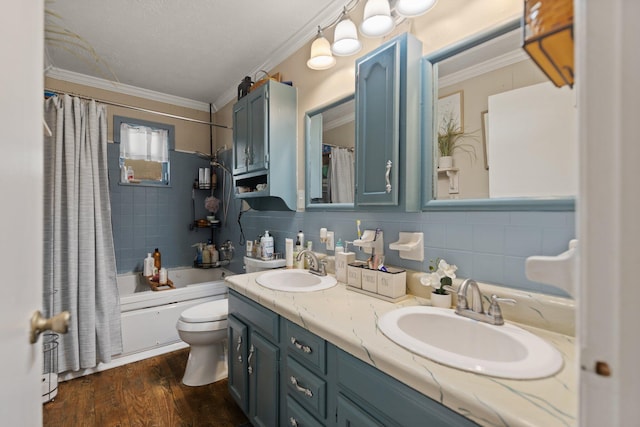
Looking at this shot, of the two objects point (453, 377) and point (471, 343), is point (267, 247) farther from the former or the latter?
point (453, 377)

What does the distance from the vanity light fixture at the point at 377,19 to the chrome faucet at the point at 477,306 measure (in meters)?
1.19

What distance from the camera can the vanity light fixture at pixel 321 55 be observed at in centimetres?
177

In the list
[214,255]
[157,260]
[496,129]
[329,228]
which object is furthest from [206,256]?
[496,129]

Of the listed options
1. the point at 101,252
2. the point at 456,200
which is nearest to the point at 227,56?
the point at 101,252

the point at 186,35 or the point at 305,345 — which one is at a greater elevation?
the point at 186,35

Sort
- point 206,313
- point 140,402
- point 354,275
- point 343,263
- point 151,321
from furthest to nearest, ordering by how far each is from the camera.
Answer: point 151,321 < point 206,313 < point 140,402 < point 343,263 < point 354,275

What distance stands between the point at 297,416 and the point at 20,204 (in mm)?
1165

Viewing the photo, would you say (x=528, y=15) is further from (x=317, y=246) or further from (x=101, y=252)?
(x=101, y=252)

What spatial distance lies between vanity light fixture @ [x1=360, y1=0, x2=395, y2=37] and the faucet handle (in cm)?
126

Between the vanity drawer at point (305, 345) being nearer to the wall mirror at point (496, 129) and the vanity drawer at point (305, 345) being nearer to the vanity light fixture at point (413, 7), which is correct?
the wall mirror at point (496, 129)

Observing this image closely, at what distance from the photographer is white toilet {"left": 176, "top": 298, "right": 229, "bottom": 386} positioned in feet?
6.59

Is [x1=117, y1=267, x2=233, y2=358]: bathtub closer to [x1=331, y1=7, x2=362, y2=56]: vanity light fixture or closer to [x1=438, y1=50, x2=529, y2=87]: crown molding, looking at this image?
[x1=331, y1=7, x2=362, y2=56]: vanity light fixture

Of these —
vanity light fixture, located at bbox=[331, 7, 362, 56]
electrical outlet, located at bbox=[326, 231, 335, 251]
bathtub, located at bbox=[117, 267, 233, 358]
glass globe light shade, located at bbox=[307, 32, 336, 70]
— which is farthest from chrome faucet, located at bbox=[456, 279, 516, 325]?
bathtub, located at bbox=[117, 267, 233, 358]

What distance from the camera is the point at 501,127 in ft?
3.78
